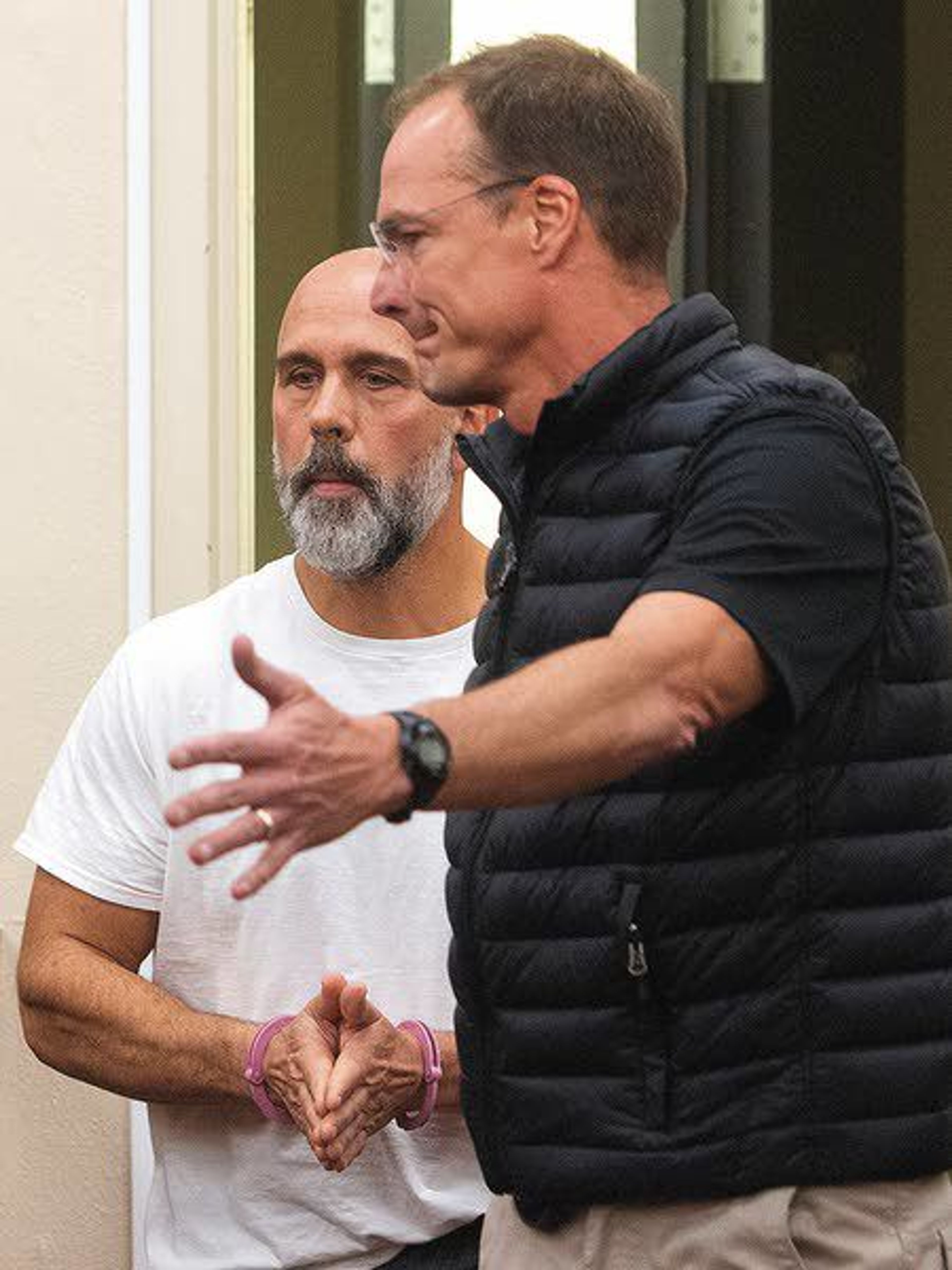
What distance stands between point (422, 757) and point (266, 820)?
0.14 meters

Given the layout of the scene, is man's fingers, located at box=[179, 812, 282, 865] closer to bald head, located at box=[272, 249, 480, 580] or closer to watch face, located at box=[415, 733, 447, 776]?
watch face, located at box=[415, 733, 447, 776]

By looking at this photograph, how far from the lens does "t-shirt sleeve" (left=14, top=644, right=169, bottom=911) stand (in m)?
3.65

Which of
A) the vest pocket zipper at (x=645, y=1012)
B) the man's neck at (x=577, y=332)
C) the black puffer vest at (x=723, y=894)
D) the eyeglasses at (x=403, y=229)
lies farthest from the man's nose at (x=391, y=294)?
the vest pocket zipper at (x=645, y=1012)

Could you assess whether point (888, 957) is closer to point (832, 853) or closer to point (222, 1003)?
point (832, 853)

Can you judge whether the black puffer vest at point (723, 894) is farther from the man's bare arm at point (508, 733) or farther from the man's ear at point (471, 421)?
the man's ear at point (471, 421)

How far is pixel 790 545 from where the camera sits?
252 cm

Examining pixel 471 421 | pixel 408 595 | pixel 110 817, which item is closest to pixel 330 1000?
pixel 110 817

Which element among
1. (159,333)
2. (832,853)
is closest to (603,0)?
(159,333)

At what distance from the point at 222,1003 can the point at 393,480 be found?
72cm

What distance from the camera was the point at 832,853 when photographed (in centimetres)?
268

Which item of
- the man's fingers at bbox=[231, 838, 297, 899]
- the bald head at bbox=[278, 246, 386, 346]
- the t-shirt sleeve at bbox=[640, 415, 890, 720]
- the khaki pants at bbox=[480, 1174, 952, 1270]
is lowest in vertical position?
the khaki pants at bbox=[480, 1174, 952, 1270]

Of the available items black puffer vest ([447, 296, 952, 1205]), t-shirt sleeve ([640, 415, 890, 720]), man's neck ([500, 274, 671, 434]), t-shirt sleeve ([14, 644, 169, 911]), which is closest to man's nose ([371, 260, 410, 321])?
man's neck ([500, 274, 671, 434])

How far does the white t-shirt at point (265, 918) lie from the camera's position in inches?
141

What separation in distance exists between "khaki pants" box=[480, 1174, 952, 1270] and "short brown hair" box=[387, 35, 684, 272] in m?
0.96
